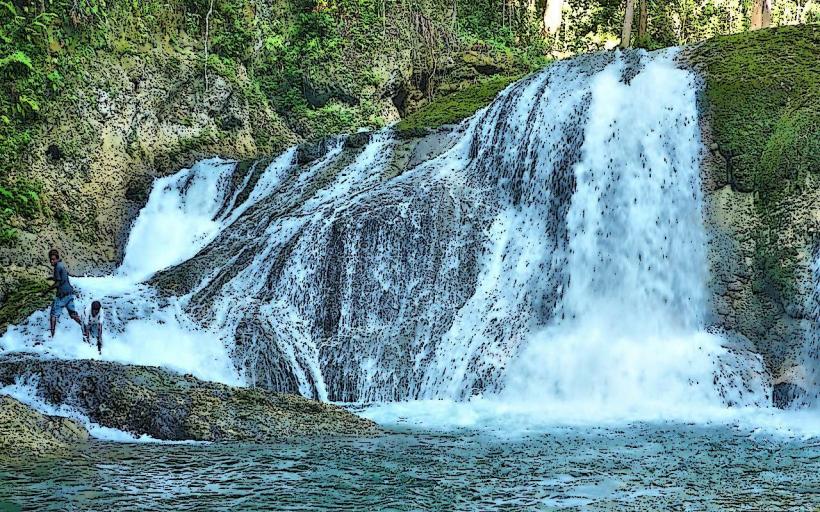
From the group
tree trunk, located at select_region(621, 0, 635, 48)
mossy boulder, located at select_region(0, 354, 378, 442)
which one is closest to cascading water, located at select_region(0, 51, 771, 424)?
mossy boulder, located at select_region(0, 354, 378, 442)

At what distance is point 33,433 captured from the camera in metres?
6.79

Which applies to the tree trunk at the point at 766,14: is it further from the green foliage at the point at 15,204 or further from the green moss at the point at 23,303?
the green moss at the point at 23,303

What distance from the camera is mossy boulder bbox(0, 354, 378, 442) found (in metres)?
7.52

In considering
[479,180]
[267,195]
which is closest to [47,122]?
[267,195]

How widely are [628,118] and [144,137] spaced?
38.7ft

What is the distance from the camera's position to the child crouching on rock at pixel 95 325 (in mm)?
10859

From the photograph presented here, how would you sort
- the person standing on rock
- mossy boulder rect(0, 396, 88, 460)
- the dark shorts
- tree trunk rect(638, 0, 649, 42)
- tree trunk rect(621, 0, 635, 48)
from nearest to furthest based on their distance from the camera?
mossy boulder rect(0, 396, 88, 460) < the person standing on rock < the dark shorts < tree trunk rect(621, 0, 635, 48) < tree trunk rect(638, 0, 649, 42)

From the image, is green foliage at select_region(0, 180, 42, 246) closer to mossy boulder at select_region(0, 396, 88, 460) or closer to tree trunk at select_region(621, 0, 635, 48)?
mossy boulder at select_region(0, 396, 88, 460)

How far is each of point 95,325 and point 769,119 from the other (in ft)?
36.6

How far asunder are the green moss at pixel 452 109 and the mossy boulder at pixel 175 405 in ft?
31.9

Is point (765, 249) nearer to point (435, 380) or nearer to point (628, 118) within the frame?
point (628, 118)

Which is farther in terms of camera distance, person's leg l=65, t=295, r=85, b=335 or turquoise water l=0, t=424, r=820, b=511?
person's leg l=65, t=295, r=85, b=335

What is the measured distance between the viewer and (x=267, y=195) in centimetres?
1670

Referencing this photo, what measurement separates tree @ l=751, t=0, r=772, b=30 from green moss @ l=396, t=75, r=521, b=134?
769 centimetres
